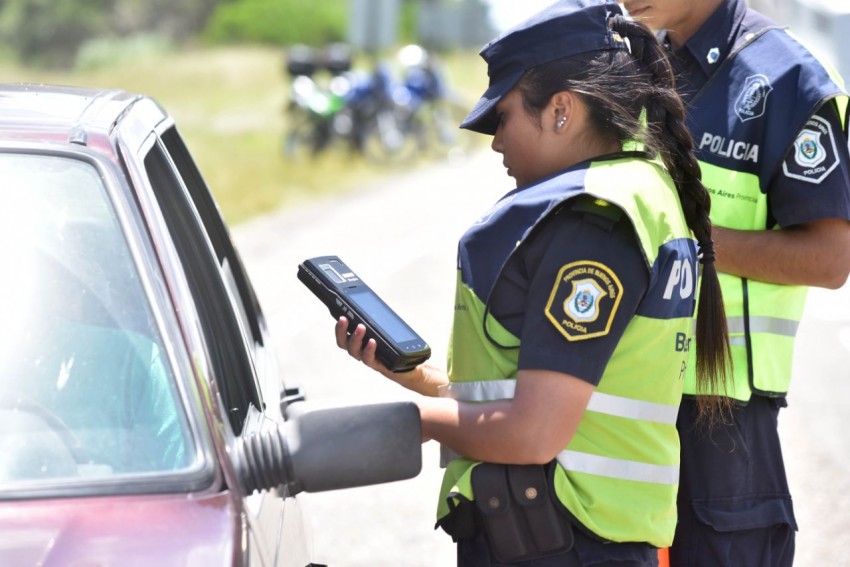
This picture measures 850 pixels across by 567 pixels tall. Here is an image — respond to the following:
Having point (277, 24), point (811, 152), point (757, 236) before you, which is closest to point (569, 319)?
point (757, 236)

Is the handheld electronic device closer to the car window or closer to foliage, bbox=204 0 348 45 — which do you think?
the car window

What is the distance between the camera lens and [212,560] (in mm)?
1926

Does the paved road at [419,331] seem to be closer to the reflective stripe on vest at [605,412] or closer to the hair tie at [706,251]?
the reflective stripe on vest at [605,412]

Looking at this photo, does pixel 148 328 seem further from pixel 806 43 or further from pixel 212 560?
pixel 806 43

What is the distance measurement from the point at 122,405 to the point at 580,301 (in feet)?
2.59

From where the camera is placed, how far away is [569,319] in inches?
92.3

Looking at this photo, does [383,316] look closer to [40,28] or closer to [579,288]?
[579,288]

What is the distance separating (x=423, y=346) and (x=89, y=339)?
59cm

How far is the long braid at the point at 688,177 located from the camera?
261 cm

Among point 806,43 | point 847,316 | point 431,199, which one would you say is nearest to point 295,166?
point 431,199

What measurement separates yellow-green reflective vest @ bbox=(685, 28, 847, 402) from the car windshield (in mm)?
1296

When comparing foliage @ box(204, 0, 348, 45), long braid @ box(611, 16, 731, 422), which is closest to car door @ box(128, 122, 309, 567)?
long braid @ box(611, 16, 731, 422)

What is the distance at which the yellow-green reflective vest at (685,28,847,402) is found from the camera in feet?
9.93

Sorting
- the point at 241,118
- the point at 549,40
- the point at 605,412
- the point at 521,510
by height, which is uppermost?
the point at 241,118
